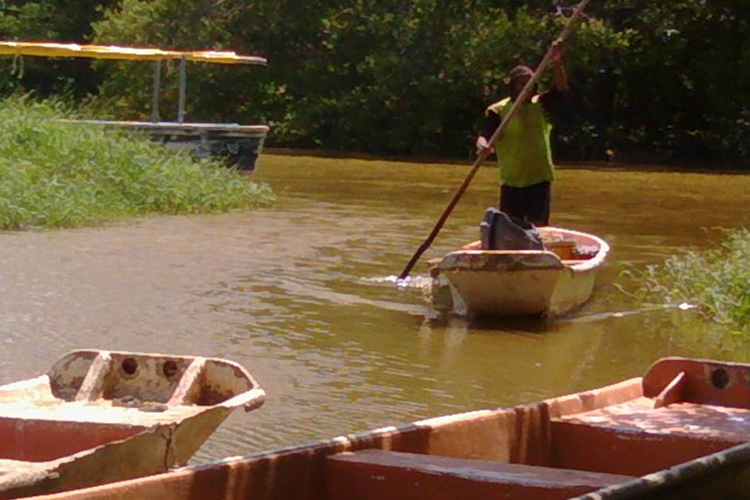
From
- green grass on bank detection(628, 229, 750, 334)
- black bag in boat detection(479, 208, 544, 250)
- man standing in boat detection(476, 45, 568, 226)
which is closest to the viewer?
green grass on bank detection(628, 229, 750, 334)

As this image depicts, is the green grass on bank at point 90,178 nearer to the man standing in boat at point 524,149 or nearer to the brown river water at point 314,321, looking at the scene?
the brown river water at point 314,321

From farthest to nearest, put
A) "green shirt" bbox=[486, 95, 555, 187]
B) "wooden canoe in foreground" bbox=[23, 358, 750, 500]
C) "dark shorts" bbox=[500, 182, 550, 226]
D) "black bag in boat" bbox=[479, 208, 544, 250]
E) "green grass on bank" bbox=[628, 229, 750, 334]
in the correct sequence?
"dark shorts" bbox=[500, 182, 550, 226] < "green shirt" bbox=[486, 95, 555, 187] < "black bag in boat" bbox=[479, 208, 544, 250] < "green grass on bank" bbox=[628, 229, 750, 334] < "wooden canoe in foreground" bbox=[23, 358, 750, 500]

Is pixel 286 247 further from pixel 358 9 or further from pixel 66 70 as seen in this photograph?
pixel 66 70

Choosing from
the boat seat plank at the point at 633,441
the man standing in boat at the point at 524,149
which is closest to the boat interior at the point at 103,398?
the boat seat plank at the point at 633,441

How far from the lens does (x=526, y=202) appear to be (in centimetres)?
1262

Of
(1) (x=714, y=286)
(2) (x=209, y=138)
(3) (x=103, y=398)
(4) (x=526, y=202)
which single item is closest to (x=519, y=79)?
(4) (x=526, y=202)

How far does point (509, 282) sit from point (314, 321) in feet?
4.74

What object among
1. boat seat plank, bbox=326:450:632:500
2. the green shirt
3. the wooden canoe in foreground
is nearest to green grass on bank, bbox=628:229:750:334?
the green shirt

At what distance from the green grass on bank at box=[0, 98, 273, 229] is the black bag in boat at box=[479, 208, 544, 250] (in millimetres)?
6638

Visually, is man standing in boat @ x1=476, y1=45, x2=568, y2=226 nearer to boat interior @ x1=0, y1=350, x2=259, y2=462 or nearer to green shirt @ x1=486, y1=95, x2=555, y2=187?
green shirt @ x1=486, y1=95, x2=555, y2=187

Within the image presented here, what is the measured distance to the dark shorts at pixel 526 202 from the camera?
12586 millimetres

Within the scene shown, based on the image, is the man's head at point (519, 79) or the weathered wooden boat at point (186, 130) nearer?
the man's head at point (519, 79)

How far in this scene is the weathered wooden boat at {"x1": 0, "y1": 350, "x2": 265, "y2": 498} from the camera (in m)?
5.46

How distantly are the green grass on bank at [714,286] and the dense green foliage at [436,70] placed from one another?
19.7 meters
